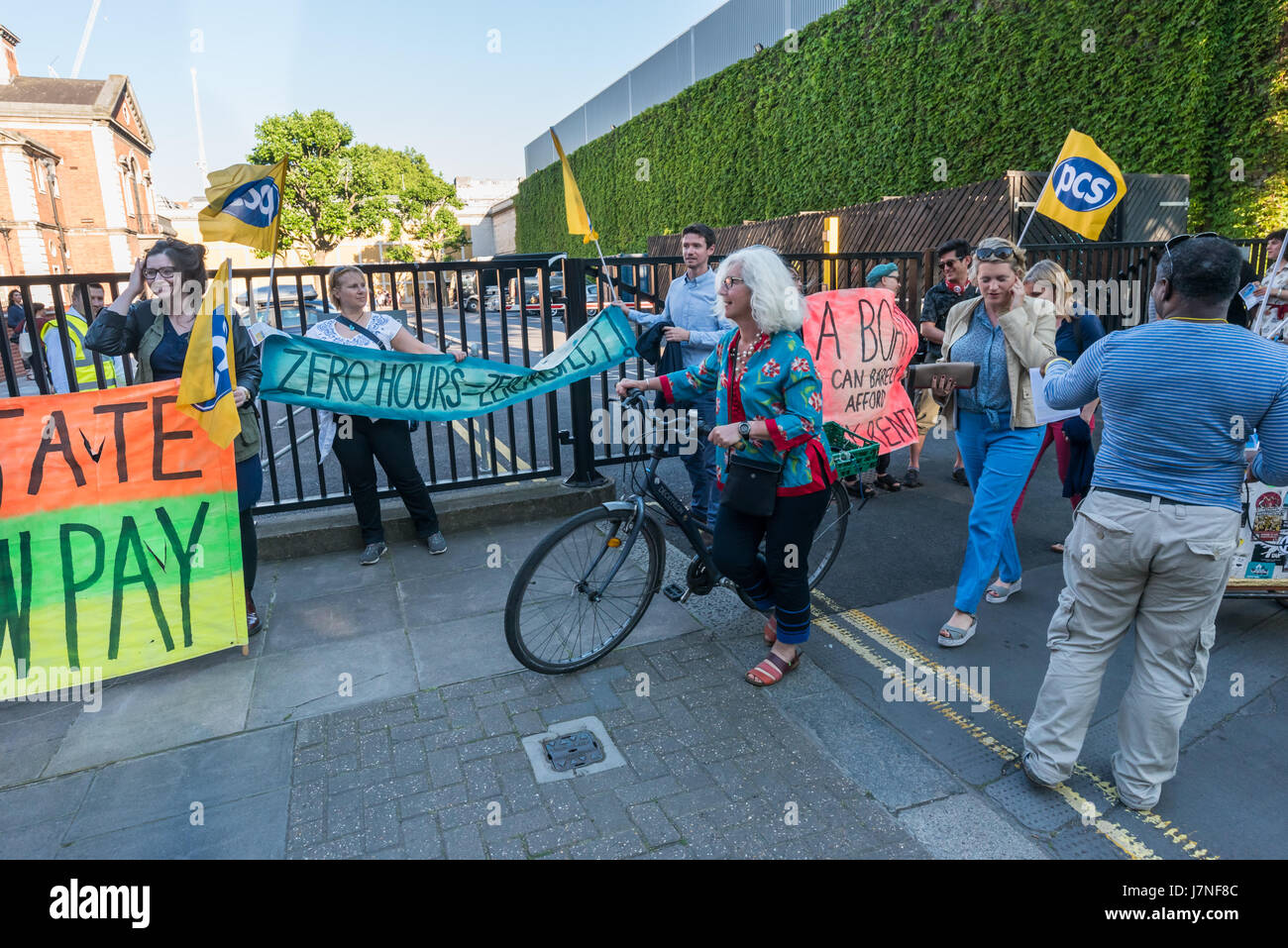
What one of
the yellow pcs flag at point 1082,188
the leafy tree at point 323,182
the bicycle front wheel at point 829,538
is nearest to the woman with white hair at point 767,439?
the bicycle front wheel at point 829,538

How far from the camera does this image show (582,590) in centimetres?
372

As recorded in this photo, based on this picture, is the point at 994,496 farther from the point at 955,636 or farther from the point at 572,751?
the point at 572,751

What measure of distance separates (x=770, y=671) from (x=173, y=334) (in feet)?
11.0

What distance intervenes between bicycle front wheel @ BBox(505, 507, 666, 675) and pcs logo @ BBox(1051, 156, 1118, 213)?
3.61 metres

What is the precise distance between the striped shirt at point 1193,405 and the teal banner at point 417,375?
126 inches

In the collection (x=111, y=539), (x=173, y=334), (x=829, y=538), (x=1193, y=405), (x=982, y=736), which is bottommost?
(x=982, y=736)

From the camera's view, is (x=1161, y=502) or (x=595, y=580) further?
(x=595, y=580)

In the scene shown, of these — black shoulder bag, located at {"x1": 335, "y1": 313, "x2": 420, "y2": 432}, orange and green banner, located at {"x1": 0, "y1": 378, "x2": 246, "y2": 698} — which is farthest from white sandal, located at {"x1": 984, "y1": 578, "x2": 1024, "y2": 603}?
orange and green banner, located at {"x1": 0, "y1": 378, "x2": 246, "y2": 698}

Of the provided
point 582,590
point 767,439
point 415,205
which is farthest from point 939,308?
point 415,205

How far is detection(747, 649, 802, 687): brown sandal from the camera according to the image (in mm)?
3691

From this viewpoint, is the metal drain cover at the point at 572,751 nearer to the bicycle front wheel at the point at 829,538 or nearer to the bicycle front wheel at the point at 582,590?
the bicycle front wheel at the point at 582,590

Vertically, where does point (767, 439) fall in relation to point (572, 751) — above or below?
above
